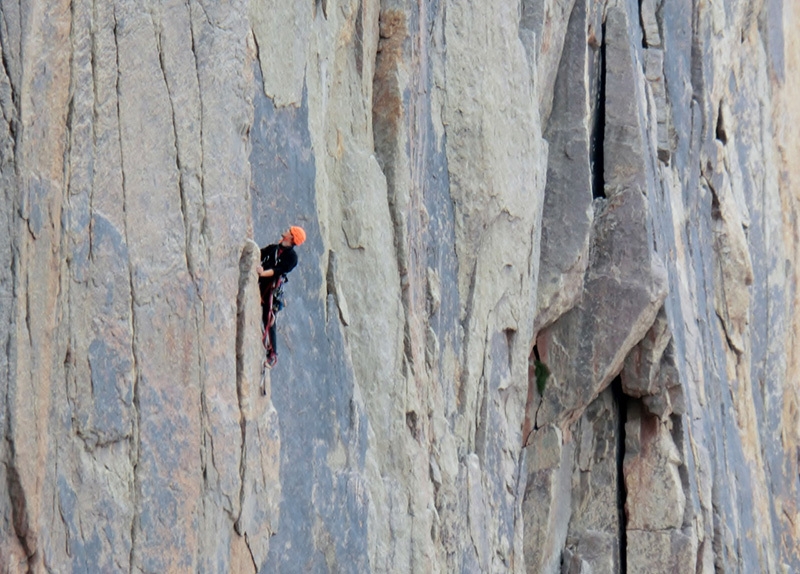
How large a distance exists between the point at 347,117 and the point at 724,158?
701 inches

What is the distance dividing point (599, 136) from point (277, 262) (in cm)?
1467

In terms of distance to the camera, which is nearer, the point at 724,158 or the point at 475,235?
the point at 475,235

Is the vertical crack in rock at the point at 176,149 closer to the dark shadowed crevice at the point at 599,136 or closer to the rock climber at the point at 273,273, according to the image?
the rock climber at the point at 273,273

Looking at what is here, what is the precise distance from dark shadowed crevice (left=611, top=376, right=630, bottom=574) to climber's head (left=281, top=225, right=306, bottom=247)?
15109mm

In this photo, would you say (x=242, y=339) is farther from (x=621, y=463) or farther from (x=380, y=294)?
(x=621, y=463)

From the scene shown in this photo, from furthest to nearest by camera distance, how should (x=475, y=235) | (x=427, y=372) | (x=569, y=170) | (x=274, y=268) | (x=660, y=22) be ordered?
(x=660, y=22) < (x=569, y=170) < (x=475, y=235) < (x=427, y=372) < (x=274, y=268)

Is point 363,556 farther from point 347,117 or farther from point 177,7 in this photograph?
point 177,7

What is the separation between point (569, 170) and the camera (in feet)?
78.5

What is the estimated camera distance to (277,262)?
494 inches

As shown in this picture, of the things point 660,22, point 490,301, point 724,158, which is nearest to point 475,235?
point 490,301

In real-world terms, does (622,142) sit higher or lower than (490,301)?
higher

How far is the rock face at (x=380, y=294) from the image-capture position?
34.4 feet

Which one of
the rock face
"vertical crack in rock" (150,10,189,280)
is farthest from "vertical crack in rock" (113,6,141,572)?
"vertical crack in rock" (150,10,189,280)

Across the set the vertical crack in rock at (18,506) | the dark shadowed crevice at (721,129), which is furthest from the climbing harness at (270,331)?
the dark shadowed crevice at (721,129)
